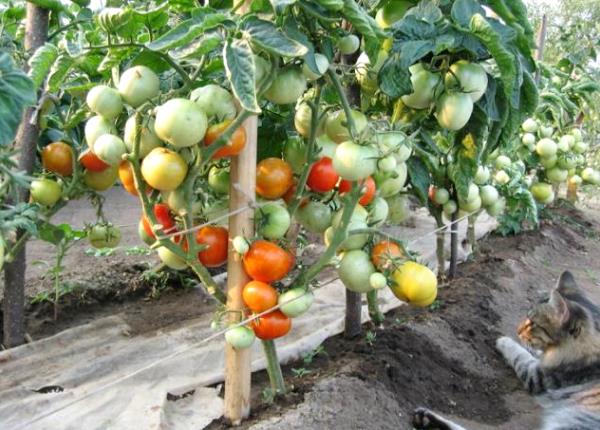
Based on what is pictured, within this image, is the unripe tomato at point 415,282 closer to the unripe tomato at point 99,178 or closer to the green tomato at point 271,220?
the green tomato at point 271,220

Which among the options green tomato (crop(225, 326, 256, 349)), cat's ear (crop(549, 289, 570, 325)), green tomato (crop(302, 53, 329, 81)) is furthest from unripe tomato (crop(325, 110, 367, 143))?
cat's ear (crop(549, 289, 570, 325))

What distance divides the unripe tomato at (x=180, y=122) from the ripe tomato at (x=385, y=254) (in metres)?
0.71

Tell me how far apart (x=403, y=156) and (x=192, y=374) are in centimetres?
134

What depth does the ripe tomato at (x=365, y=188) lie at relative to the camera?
6.05 feet

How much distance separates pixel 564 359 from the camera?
3.09 meters

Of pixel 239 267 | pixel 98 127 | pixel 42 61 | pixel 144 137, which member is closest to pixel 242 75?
pixel 144 137

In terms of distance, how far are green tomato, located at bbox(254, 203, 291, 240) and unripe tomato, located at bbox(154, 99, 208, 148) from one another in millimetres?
408

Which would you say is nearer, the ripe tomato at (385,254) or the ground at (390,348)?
the ripe tomato at (385,254)

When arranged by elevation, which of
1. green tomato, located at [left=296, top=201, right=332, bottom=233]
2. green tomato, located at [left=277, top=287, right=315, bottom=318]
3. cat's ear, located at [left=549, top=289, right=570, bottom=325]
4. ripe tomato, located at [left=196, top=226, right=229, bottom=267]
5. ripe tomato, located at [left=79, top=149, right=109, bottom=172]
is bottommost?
cat's ear, located at [left=549, top=289, right=570, bottom=325]

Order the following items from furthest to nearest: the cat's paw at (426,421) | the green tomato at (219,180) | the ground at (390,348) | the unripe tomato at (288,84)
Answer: the cat's paw at (426,421) → the ground at (390,348) → the green tomato at (219,180) → the unripe tomato at (288,84)

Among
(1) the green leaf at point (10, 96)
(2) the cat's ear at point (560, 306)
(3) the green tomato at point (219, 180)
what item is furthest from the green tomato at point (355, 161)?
(2) the cat's ear at point (560, 306)

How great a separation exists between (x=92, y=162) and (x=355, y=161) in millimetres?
954

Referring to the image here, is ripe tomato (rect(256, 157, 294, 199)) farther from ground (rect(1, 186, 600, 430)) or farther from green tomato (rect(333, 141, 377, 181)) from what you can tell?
ground (rect(1, 186, 600, 430))

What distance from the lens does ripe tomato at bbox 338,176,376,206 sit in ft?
6.05
